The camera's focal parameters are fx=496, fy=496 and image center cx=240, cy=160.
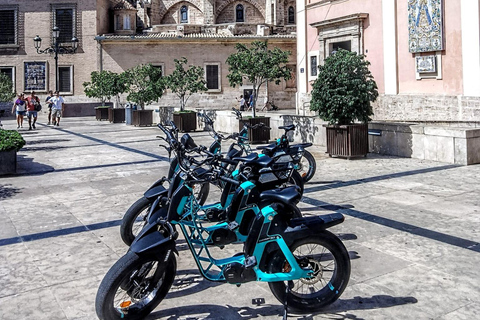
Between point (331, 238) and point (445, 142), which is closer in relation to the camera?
point (331, 238)

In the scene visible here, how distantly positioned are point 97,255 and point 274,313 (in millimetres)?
2040

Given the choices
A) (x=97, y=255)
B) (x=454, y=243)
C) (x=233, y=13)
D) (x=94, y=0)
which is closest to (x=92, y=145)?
(x=97, y=255)

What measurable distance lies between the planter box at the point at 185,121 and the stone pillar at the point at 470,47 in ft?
30.9

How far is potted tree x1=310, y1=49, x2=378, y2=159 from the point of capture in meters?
10.3

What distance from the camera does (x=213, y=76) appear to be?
3653 cm

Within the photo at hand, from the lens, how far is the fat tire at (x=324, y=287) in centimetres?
337

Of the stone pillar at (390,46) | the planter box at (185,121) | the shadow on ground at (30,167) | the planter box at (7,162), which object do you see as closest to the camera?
the planter box at (7,162)

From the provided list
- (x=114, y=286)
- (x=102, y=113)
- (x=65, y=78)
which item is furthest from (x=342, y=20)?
(x=65, y=78)

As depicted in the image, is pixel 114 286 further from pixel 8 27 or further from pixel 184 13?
pixel 184 13

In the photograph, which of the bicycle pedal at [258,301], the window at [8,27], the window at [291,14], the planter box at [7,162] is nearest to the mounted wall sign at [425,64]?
the planter box at [7,162]

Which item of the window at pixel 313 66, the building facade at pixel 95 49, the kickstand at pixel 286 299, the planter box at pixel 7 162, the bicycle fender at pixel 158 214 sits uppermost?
the building facade at pixel 95 49

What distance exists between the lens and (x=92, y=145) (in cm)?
1448

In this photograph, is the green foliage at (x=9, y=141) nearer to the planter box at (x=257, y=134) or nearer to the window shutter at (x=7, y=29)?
the planter box at (x=257, y=134)

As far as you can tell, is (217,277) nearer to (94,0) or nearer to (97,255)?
(97,255)
